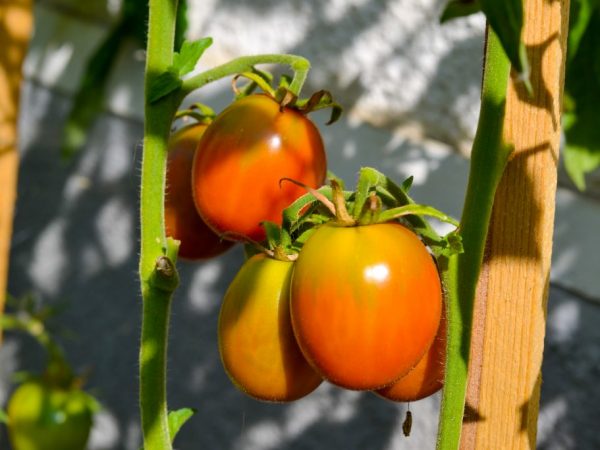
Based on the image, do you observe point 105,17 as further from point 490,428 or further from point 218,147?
point 490,428

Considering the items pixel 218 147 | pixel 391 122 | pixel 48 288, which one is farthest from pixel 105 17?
pixel 218 147

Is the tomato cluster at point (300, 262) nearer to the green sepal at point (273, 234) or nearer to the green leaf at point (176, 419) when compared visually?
the green sepal at point (273, 234)

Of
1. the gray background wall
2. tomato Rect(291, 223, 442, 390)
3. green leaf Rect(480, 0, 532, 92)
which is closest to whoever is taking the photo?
green leaf Rect(480, 0, 532, 92)

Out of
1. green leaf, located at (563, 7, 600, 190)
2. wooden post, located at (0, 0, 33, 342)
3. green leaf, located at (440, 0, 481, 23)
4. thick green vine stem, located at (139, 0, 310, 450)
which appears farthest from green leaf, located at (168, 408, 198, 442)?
wooden post, located at (0, 0, 33, 342)

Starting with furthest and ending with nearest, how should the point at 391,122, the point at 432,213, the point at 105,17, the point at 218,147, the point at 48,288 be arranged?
the point at 48,288, the point at 105,17, the point at 391,122, the point at 218,147, the point at 432,213

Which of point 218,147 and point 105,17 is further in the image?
point 105,17

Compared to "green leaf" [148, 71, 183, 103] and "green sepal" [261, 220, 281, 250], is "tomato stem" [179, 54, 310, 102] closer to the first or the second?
"green leaf" [148, 71, 183, 103]

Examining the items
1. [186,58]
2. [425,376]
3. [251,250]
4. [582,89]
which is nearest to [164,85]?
[186,58]
